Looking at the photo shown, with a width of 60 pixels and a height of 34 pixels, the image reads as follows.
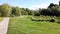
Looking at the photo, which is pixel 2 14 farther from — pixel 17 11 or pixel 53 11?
pixel 53 11

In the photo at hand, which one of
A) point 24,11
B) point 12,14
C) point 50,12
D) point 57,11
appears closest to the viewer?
point 57,11

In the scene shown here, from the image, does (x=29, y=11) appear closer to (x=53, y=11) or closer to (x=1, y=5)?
(x=1, y=5)

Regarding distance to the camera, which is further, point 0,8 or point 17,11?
point 17,11

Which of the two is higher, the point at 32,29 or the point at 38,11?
the point at 32,29

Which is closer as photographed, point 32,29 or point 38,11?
point 32,29

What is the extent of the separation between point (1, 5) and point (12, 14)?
21.7 ft

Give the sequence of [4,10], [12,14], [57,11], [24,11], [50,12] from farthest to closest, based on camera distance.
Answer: [24,11] < [12,14] < [4,10] < [50,12] < [57,11]

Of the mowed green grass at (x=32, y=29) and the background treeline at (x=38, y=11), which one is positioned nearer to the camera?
the mowed green grass at (x=32, y=29)

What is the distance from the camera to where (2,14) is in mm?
65125

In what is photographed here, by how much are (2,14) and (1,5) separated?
12.4 feet

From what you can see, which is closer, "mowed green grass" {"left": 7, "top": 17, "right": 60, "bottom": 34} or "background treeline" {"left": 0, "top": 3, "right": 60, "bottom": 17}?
"mowed green grass" {"left": 7, "top": 17, "right": 60, "bottom": 34}

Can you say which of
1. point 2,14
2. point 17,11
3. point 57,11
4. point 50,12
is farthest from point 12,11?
point 57,11

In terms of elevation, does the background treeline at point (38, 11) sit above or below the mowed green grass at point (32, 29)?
below

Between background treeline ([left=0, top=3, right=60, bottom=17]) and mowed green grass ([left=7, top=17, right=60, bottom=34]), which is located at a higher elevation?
mowed green grass ([left=7, top=17, right=60, bottom=34])
